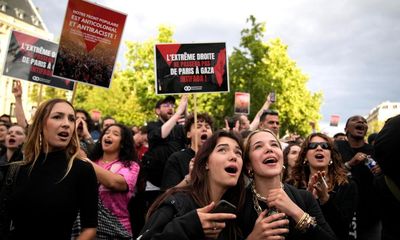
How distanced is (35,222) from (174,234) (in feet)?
3.78

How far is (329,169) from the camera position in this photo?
14.6ft

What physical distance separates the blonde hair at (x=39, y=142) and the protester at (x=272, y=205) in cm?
137

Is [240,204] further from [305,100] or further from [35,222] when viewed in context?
[305,100]

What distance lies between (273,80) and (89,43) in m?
27.2

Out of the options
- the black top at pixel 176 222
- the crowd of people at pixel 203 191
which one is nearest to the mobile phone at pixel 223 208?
the crowd of people at pixel 203 191

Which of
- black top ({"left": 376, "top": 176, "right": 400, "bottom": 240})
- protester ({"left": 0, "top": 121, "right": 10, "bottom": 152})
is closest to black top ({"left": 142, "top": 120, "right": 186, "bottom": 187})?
protester ({"left": 0, "top": 121, "right": 10, "bottom": 152})

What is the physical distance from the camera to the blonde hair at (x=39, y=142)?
3170 millimetres

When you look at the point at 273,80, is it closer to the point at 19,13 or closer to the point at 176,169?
the point at 176,169

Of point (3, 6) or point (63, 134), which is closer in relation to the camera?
point (63, 134)

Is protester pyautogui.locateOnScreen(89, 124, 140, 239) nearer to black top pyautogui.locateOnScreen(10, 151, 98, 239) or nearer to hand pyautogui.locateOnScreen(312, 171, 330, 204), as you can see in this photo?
black top pyautogui.locateOnScreen(10, 151, 98, 239)

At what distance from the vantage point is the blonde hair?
3.17m

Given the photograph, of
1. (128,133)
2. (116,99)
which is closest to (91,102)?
(116,99)

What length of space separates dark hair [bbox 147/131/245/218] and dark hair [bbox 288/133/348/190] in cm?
153

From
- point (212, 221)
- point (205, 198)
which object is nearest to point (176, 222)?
point (212, 221)
